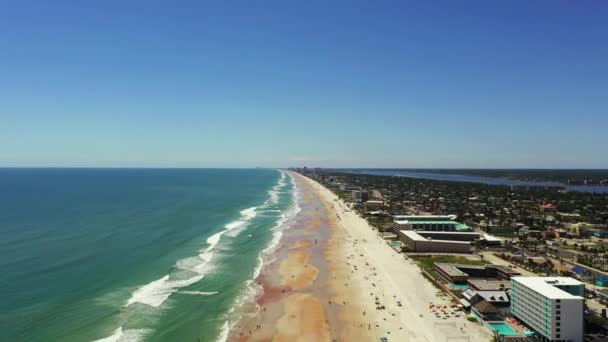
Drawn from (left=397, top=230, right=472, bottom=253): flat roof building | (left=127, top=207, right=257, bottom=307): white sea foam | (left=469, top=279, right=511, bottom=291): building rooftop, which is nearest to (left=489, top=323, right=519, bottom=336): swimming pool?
(left=469, top=279, right=511, bottom=291): building rooftop

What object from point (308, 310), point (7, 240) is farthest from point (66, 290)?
point (7, 240)

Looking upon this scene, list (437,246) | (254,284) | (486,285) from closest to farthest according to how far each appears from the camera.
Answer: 1. (486,285)
2. (254,284)
3. (437,246)

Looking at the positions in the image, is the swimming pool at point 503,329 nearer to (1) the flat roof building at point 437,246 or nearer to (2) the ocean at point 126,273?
(2) the ocean at point 126,273

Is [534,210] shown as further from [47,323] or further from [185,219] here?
[47,323]

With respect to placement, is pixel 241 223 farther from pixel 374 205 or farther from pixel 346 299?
pixel 346 299

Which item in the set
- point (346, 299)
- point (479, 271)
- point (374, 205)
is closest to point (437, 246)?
point (479, 271)

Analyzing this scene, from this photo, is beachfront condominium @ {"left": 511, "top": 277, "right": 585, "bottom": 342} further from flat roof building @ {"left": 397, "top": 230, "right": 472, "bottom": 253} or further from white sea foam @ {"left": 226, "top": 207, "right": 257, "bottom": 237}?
white sea foam @ {"left": 226, "top": 207, "right": 257, "bottom": 237}
